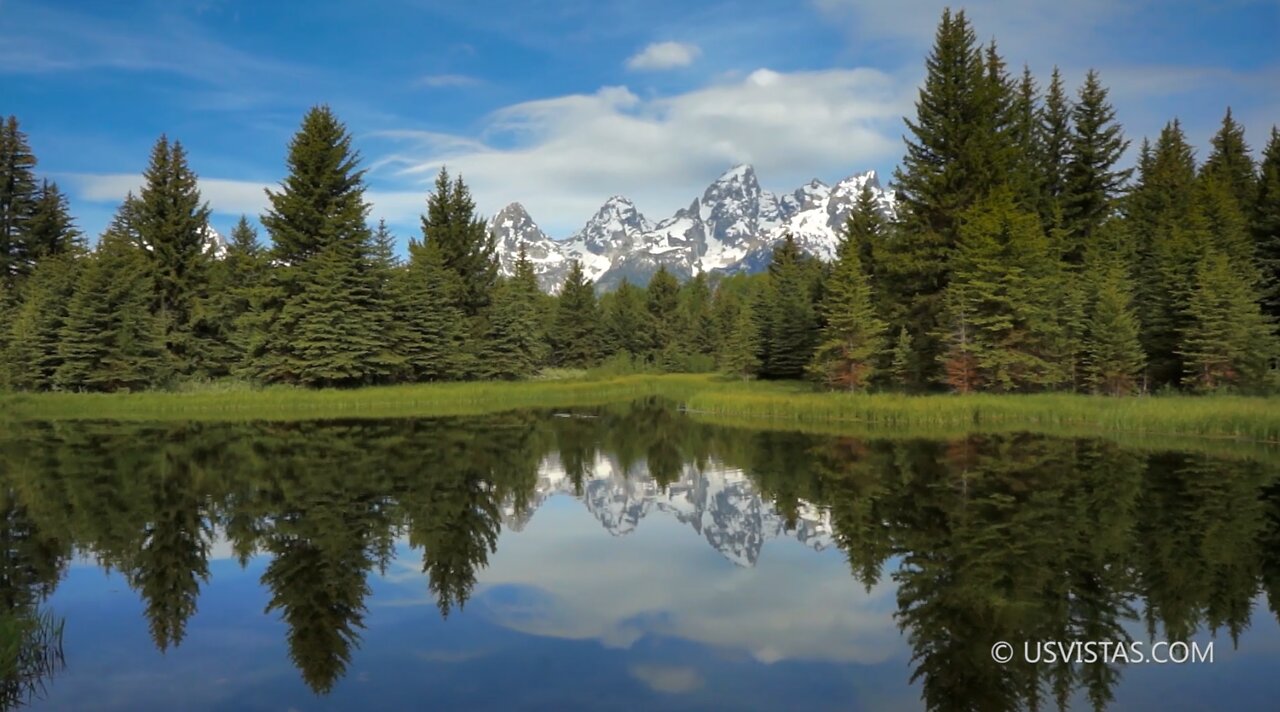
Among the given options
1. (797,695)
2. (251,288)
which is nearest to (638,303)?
(251,288)

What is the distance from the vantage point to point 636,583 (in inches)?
466

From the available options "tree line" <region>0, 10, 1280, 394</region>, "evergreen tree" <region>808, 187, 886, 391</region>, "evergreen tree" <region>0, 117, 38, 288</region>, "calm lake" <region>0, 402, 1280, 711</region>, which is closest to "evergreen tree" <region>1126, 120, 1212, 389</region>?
"tree line" <region>0, 10, 1280, 394</region>

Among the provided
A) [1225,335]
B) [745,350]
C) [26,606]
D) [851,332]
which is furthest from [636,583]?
[745,350]

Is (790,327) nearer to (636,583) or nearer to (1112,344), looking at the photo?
(1112,344)

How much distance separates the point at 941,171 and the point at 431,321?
1162 inches

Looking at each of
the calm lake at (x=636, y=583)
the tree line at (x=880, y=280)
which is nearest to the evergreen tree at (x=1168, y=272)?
the tree line at (x=880, y=280)

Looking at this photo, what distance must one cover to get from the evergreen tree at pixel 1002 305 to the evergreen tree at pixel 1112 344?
5.60 feet

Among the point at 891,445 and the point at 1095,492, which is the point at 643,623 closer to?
the point at 1095,492

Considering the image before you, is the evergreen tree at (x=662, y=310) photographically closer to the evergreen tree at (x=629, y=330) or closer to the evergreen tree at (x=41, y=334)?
the evergreen tree at (x=629, y=330)

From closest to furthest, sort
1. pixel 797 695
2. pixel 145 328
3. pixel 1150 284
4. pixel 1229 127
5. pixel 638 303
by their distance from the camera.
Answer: pixel 797 695 < pixel 1150 284 < pixel 145 328 < pixel 1229 127 < pixel 638 303

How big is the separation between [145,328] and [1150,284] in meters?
49.2

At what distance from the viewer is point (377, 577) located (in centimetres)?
1133

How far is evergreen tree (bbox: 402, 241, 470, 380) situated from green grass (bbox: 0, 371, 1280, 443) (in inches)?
160

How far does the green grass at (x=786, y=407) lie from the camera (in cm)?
2628
